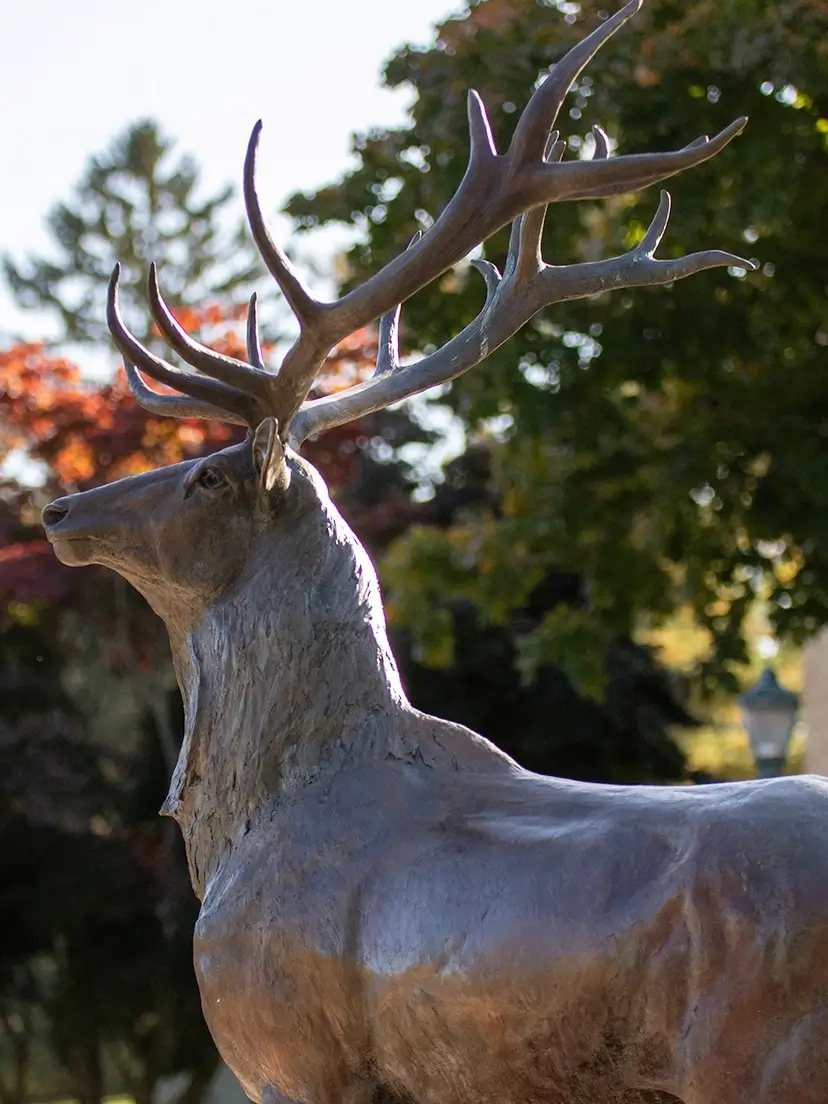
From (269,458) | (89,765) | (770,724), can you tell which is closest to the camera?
(269,458)

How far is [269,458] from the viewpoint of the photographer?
307 cm

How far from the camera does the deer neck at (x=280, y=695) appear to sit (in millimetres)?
3051

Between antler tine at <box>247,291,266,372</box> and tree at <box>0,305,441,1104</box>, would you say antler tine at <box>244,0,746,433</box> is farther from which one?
tree at <box>0,305,441,1104</box>

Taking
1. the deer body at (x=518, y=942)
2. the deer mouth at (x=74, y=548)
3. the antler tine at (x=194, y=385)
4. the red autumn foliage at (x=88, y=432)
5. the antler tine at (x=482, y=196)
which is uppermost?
the red autumn foliage at (x=88, y=432)

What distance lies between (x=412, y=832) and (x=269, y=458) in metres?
0.74

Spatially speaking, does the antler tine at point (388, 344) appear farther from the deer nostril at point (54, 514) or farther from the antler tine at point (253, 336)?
the deer nostril at point (54, 514)

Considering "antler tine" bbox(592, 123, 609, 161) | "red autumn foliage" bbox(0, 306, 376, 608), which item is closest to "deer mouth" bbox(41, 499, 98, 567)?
"antler tine" bbox(592, 123, 609, 161)

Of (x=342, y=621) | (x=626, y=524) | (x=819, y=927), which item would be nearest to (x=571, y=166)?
(x=342, y=621)

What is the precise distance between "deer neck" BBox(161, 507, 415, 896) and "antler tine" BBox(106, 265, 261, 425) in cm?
29

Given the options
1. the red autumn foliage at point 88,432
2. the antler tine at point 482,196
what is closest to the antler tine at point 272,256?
the antler tine at point 482,196

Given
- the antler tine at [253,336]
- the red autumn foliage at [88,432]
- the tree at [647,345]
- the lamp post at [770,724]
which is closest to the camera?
the antler tine at [253,336]

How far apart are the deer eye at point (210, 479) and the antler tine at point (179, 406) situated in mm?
109

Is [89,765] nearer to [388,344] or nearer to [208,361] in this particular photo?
[388,344]

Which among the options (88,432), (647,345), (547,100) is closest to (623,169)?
(547,100)
